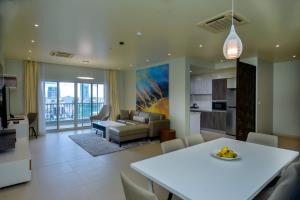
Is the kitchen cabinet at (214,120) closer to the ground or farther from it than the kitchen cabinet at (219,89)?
closer to the ground

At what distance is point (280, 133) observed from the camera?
6.63m

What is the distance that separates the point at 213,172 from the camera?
64.2 inches

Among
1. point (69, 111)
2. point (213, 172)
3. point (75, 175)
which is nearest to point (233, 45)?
point (213, 172)

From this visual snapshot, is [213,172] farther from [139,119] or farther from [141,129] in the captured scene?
[139,119]

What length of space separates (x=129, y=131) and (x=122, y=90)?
435cm

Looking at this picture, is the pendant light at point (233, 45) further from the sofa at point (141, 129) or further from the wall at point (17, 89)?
the wall at point (17, 89)

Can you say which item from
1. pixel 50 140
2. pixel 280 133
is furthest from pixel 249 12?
pixel 50 140

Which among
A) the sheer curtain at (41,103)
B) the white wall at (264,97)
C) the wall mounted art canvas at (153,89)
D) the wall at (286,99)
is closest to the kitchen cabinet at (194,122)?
the wall mounted art canvas at (153,89)

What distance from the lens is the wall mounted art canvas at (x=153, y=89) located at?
21.6ft


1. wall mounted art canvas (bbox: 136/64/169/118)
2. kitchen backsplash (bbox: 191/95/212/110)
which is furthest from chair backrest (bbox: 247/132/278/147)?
kitchen backsplash (bbox: 191/95/212/110)

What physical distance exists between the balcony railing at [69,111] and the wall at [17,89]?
955 mm

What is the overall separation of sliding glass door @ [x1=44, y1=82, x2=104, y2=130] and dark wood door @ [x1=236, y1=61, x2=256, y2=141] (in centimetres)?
618

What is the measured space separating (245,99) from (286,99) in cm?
273

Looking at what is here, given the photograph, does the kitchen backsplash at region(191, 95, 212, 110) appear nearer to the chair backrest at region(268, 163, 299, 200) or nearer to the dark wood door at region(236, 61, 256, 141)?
the dark wood door at region(236, 61, 256, 141)
